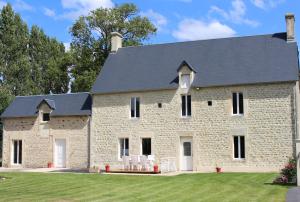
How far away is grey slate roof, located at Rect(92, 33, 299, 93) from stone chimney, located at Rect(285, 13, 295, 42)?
1.39ft

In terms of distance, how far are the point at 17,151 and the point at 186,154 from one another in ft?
42.7

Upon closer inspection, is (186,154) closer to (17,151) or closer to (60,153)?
(60,153)

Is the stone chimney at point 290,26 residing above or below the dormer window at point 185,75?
above

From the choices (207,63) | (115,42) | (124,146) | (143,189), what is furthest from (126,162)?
(115,42)

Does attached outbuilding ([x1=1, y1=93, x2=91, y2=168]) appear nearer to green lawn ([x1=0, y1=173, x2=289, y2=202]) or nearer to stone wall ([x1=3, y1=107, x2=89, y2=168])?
stone wall ([x1=3, y1=107, x2=89, y2=168])

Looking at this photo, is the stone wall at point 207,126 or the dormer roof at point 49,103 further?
the dormer roof at point 49,103

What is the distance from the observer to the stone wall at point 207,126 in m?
24.6

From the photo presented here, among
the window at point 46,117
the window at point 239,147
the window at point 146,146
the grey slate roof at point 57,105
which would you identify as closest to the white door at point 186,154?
the window at point 146,146

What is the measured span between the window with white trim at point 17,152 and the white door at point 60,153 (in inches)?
123

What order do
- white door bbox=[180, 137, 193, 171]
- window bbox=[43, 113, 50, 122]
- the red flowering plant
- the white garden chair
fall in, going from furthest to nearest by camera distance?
window bbox=[43, 113, 50, 122] < white door bbox=[180, 137, 193, 171] < the white garden chair < the red flowering plant

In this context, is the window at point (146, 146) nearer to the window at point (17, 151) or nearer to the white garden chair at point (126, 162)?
the white garden chair at point (126, 162)

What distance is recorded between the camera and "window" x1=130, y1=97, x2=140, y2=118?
28250mm

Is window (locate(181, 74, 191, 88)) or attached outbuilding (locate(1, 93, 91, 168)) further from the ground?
window (locate(181, 74, 191, 88))

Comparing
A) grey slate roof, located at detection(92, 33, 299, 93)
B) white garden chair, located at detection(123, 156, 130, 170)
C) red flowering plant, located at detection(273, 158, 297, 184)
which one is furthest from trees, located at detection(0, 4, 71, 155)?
red flowering plant, located at detection(273, 158, 297, 184)
